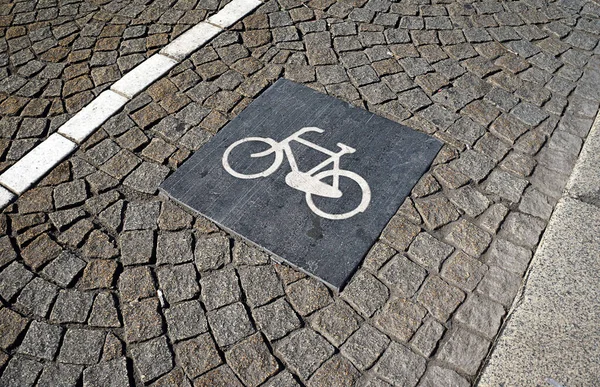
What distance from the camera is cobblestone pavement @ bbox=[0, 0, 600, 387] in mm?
3480

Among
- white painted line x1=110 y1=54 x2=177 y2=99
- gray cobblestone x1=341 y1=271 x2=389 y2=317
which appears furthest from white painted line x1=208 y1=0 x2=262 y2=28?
gray cobblestone x1=341 y1=271 x2=389 y2=317

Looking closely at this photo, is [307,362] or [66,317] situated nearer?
[307,362]

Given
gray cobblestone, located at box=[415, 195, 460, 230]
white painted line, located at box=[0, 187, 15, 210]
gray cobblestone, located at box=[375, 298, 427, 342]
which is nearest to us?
gray cobblestone, located at box=[375, 298, 427, 342]

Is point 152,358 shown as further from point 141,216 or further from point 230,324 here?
point 141,216

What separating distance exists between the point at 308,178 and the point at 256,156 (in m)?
0.52

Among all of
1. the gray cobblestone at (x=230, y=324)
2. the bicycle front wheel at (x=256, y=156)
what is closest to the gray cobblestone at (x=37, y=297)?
the gray cobblestone at (x=230, y=324)

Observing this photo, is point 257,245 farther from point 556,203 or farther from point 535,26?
point 535,26

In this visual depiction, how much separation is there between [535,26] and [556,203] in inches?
104

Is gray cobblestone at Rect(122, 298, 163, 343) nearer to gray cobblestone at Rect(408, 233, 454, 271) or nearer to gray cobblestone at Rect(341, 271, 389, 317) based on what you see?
gray cobblestone at Rect(341, 271, 389, 317)

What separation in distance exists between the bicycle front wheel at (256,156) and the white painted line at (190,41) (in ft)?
5.00

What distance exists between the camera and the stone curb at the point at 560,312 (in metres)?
3.31

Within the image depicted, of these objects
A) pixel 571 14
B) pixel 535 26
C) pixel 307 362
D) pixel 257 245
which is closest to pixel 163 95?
pixel 257 245

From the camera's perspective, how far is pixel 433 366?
11.1 feet

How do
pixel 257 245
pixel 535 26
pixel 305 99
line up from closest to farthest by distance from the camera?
1. pixel 257 245
2. pixel 305 99
3. pixel 535 26
